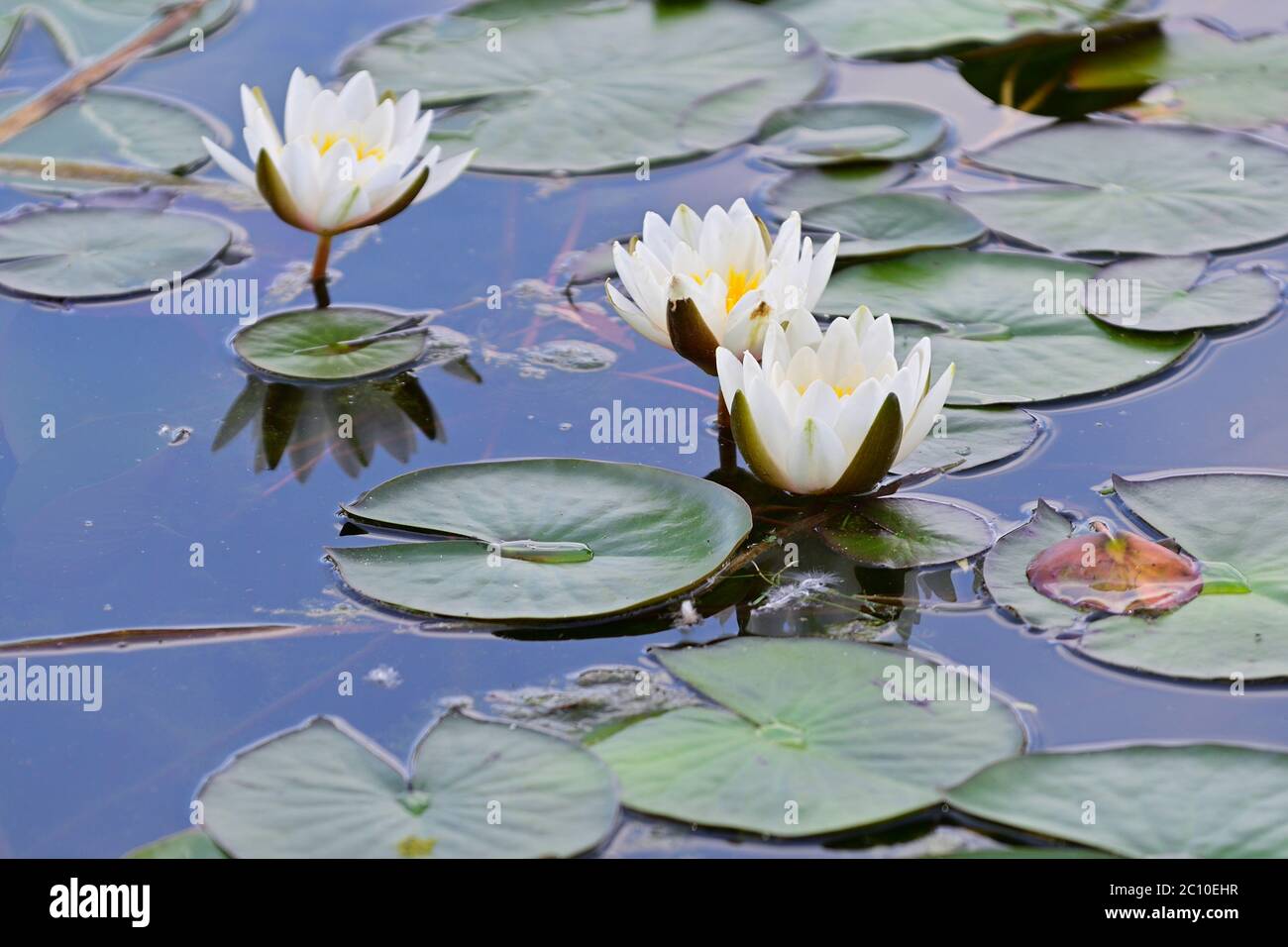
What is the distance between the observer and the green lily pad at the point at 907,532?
283 cm

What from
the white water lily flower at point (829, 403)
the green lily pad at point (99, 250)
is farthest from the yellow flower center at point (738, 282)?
the green lily pad at point (99, 250)

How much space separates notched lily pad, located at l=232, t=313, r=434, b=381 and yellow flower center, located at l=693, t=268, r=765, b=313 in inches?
32.4

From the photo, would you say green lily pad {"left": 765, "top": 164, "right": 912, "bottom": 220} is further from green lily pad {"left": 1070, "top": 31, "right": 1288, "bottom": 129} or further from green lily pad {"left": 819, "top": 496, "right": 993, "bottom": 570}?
green lily pad {"left": 819, "top": 496, "right": 993, "bottom": 570}

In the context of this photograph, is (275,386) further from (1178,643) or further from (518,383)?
(1178,643)

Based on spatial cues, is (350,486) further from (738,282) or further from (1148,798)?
(1148,798)

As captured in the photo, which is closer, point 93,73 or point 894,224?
point 894,224

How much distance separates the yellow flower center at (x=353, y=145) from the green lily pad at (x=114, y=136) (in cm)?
76

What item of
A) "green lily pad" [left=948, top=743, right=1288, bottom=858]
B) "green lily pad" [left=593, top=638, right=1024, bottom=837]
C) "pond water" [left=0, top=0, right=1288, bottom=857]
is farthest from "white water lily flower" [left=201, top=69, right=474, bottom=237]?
"green lily pad" [left=948, top=743, right=1288, bottom=858]

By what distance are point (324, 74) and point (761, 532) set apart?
2615 mm

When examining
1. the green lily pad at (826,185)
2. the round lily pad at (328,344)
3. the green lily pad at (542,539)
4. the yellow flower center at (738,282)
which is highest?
the green lily pad at (826,185)

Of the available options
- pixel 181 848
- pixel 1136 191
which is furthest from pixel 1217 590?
pixel 181 848

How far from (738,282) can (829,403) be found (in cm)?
50

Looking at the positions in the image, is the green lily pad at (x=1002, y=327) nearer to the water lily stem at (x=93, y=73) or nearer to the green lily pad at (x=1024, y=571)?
the green lily pad at (x=1024, y=571)

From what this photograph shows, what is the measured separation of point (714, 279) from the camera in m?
3.05
